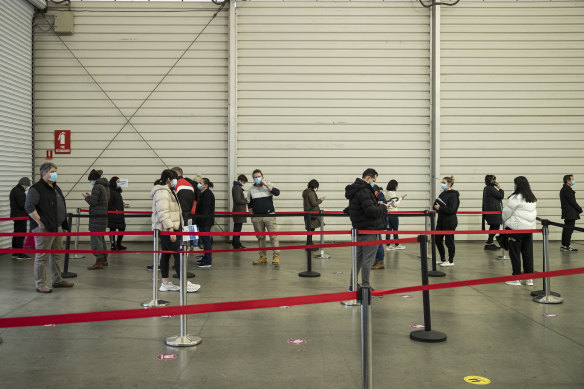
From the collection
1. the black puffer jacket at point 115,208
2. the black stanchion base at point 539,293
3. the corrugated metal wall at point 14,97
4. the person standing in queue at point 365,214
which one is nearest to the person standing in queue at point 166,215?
the person standing in queue at point 365,214

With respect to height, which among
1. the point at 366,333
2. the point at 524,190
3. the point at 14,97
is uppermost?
the point at 14,97

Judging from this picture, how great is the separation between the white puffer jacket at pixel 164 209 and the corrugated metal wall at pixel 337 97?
6.92 metres

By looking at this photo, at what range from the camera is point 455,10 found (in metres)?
15.1

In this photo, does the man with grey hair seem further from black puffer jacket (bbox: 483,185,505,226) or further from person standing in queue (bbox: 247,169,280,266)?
black puffer jacket (bbox: 483,185,505,226)

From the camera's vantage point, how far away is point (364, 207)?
7.47m

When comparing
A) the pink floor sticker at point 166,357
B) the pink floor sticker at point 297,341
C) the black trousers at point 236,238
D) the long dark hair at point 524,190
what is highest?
the long dark hair at point 524,190

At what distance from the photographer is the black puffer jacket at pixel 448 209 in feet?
35.4

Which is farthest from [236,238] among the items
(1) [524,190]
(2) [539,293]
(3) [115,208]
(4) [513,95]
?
(4) [513,95]

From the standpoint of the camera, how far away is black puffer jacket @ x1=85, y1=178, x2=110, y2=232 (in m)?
10.5

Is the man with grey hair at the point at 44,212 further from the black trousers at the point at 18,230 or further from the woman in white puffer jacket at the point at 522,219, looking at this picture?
the woman in white puffer jacket at the point at 522,219

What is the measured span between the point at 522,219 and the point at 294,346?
195 inches

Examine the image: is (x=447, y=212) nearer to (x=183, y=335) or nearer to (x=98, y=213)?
(x=183, y=335)

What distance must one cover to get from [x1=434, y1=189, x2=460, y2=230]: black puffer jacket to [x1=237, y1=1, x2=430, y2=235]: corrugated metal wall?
4.11 meters

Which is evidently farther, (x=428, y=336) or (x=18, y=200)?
(x=18, y=200)
